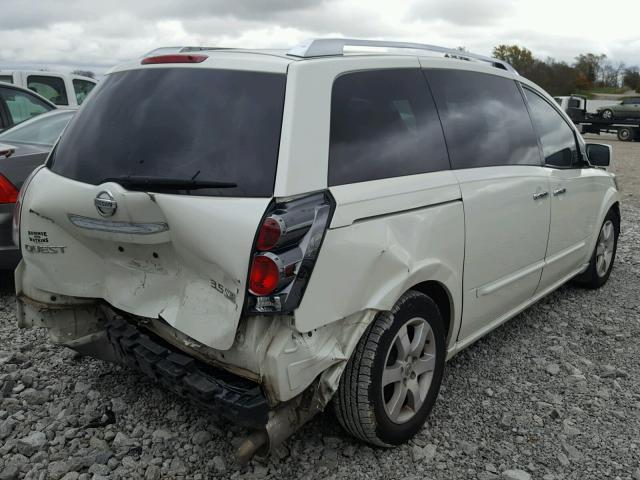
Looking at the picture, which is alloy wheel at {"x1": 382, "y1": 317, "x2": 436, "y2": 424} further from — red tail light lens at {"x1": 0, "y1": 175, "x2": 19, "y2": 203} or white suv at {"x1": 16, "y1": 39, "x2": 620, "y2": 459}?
red tail light lens at {"x1": 0, "y1": 175, "x2": 19, "y2": 203}

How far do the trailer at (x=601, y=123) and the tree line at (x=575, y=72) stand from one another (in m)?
30.2

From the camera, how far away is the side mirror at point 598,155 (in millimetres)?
4488

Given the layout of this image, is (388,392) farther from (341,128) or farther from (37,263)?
(37,263)

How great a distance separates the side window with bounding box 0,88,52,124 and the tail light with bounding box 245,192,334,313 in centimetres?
600

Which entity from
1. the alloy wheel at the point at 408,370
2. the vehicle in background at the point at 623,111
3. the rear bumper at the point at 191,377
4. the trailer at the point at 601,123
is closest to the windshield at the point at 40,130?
the rear bumper at the point at 191,377

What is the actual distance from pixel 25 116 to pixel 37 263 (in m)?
5.36

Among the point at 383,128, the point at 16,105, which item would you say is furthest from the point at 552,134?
the point at 16,105

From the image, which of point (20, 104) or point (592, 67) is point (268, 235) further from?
point (592, 67)

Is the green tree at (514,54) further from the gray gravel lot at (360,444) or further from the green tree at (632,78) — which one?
the gray gravel lot at (360,444)

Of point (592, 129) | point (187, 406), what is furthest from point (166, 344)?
point (592, 129)

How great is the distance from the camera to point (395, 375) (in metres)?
2.67

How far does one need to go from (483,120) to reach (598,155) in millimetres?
1666

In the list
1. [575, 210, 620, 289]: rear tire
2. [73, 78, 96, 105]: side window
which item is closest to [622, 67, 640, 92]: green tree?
[73, 78, 96, 105]: side window

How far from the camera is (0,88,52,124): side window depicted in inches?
280
